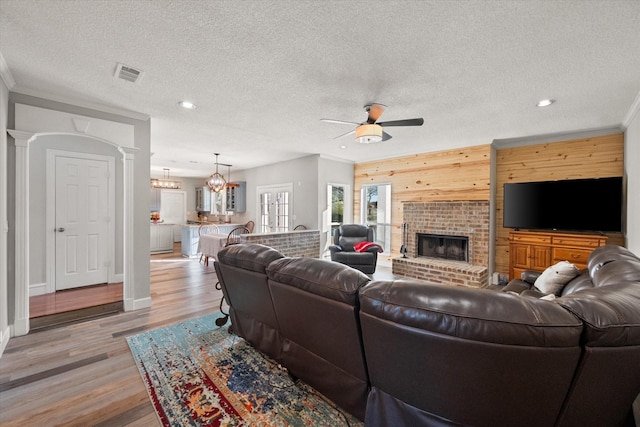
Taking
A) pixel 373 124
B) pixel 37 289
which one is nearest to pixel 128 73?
pixel 373 124

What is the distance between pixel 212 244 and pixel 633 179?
690 centimetres

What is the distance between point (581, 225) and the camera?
401 centimetres

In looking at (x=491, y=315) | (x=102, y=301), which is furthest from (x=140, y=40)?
(x=102, y=301)

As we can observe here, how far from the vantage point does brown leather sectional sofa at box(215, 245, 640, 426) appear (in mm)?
992

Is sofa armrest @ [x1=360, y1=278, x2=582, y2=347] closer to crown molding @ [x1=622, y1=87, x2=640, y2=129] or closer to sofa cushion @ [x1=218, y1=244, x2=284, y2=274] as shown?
sofa cushion @ [x1=218, y1=244, x2=284, y2=274]

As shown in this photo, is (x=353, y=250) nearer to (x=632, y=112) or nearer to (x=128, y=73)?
(x=632, y=112)

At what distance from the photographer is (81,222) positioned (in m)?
4.25

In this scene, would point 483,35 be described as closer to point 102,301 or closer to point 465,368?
point 465,368

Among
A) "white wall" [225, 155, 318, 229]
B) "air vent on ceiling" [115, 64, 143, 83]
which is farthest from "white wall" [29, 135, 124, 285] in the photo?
"white wall" [225, 155, 318, 229]

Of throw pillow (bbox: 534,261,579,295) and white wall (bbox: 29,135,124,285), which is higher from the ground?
white wall (bbox: 29,135,124,285)

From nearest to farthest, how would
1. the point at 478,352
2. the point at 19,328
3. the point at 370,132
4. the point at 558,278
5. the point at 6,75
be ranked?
the point at 478,352, the point at 6,75, the point at 558,278, the point at 19,328, the point at 370,132

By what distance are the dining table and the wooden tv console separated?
5440mm

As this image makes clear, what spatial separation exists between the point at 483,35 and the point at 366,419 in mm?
2551

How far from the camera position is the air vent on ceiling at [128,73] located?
240cm
